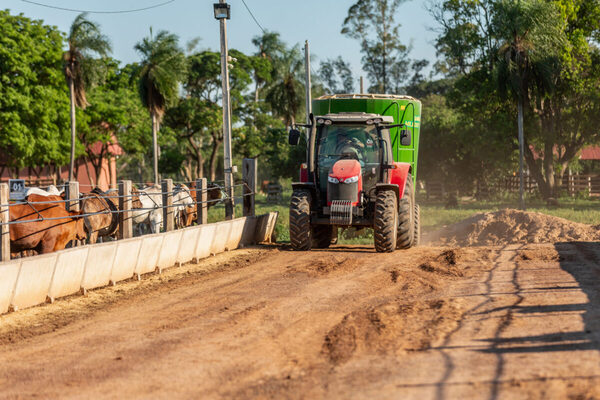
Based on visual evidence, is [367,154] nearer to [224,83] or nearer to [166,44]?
[224,83]

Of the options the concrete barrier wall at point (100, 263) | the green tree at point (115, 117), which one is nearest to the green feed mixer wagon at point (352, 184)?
the concrete barrier wall at point (100, 263)

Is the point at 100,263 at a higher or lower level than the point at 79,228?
lower

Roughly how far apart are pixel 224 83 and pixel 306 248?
6728 mm

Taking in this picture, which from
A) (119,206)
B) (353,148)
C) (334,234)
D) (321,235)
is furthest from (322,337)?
(334,234)

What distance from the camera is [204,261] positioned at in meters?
16.6

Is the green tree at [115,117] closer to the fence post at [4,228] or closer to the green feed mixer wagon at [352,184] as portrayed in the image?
the green feed mixer wagon at [352,184]

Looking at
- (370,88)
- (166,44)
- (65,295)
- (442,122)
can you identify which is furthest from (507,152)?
(65,295)

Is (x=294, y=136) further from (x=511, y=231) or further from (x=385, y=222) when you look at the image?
(x=511, y=231)

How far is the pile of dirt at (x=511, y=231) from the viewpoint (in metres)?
22.1

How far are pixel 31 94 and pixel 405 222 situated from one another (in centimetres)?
3436

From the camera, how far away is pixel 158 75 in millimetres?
46719

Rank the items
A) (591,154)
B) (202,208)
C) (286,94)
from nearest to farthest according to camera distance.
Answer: (202,208), (591,154), (286,94)

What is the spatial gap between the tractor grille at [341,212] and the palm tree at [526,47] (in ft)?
80.4

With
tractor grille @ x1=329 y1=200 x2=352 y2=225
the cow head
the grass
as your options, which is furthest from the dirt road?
the grass
